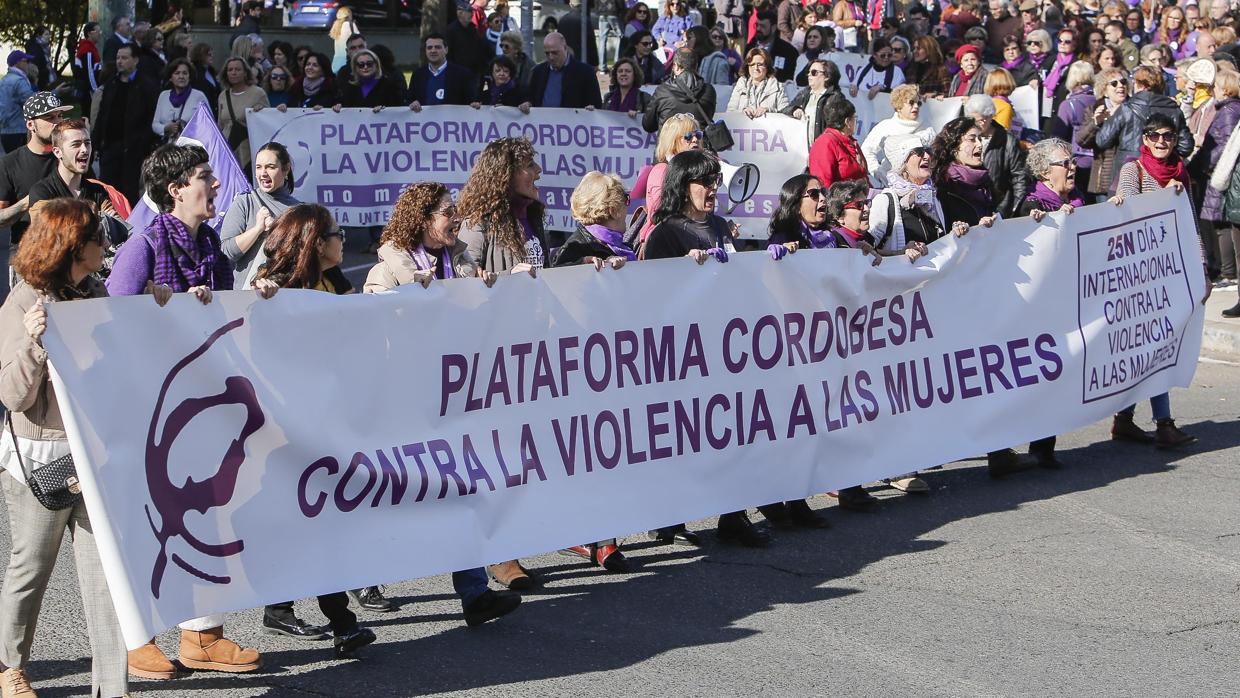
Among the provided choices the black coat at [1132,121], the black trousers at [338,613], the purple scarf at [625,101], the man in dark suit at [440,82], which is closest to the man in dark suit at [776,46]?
the purple scarf at [625,101]

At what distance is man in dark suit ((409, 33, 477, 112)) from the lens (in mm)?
14797

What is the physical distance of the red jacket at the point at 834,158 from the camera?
1062cm

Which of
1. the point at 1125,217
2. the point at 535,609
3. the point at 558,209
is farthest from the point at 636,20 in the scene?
the point at 535,609

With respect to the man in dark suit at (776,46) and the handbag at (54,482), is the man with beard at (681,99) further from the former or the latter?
the handbag at (54,482)

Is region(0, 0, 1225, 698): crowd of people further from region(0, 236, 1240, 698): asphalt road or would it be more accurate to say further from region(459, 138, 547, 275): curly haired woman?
region(0, 236, 1240, 698): asphalt road

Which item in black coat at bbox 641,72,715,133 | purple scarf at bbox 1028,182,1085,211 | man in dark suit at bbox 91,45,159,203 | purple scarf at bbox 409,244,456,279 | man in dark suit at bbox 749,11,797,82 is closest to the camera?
purple scarf at bbox 409,244,456,279

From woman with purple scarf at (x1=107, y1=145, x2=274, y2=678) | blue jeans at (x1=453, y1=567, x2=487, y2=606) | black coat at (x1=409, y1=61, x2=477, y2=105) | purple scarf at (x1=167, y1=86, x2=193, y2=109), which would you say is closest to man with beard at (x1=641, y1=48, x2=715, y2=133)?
black coat at (x1=409, y1=61, x2=477, y2=105)

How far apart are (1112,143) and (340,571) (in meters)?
9.56

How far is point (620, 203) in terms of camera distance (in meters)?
7.00

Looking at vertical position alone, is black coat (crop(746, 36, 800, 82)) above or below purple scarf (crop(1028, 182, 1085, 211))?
above

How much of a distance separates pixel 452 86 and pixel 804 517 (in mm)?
8534

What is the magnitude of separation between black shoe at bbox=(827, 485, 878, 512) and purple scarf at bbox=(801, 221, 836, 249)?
1.15 metres

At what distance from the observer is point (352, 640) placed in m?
5.50

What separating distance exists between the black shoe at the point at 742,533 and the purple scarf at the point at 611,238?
1.23 metres
